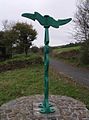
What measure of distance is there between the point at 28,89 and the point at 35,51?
122ft

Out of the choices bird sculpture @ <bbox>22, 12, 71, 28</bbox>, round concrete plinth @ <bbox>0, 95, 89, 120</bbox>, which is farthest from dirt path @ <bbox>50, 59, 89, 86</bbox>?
bird sculpture @ <bbox>22, 12, 71, 28</bbox>

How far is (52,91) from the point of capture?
45.9ft

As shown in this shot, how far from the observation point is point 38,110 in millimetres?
9969

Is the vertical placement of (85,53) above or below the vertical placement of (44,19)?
below

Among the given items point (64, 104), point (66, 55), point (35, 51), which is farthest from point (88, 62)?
point (35, 51)

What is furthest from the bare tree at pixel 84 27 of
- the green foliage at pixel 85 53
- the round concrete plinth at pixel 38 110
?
the round concrete plinth at pixel 38 110

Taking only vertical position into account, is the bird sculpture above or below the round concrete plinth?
above

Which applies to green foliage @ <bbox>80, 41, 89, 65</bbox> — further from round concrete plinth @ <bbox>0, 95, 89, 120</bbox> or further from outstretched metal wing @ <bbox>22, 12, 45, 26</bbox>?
outstretched metal wing @ <bbox>22, 12, 45, 26</bbox>

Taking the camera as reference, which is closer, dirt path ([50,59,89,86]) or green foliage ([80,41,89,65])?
dirt path ([50,59,89,86])

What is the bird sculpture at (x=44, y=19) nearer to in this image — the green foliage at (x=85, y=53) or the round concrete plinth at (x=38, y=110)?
the round concrete plinth at (x=38, y=110)

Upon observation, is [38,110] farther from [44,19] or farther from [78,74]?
[78,74]

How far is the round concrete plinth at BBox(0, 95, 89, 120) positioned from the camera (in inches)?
371

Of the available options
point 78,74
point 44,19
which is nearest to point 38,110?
point 44,19

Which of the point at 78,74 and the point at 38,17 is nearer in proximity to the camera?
the point at 38,17
